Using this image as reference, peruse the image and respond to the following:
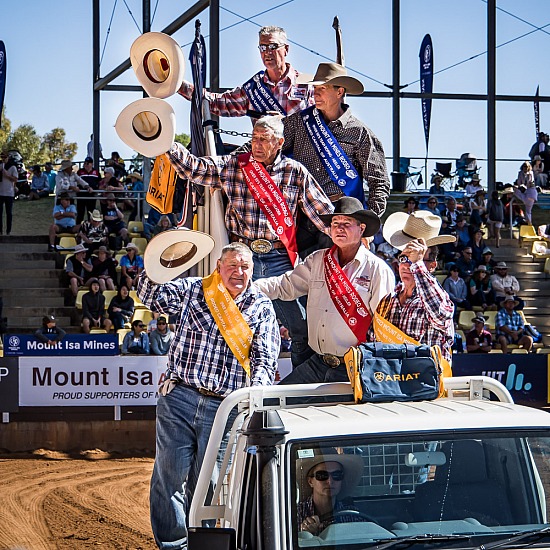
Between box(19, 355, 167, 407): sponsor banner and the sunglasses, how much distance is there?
11204 millimetres

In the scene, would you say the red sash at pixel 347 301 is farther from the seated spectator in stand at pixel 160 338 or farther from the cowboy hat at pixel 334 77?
the seated spectator in stand at pixel 160 338

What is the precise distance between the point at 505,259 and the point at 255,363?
751 inches

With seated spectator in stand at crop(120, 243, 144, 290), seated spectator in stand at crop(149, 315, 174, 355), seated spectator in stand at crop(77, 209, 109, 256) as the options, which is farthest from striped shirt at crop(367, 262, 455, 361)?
seated spectator in stand at crop(77, 209, 109, 256)

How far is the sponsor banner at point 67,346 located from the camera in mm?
15203

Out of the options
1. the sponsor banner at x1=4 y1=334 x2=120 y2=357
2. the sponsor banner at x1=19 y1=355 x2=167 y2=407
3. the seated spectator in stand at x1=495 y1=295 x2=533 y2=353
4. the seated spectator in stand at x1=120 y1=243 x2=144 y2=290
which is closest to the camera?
the sponsor banner at x1=19 y1=355 x2=167 y2=407

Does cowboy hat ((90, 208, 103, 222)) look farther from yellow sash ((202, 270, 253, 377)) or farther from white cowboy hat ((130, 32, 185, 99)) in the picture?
yellow sash ((202, 270, 253, 377))

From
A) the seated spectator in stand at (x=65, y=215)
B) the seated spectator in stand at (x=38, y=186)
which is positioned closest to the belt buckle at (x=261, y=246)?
the seated spectator in stand at (x=65, y=215)

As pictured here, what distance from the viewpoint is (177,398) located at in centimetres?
588

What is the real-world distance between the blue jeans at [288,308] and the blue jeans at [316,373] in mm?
323

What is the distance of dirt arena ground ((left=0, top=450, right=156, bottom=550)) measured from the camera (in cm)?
988

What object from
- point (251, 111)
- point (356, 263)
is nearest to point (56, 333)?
point (251, 111)

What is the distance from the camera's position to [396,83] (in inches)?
1144

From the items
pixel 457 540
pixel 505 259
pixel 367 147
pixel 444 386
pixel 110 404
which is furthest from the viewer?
pixel 505 259

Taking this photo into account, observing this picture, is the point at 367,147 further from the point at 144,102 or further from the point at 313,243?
the point at 144,102
